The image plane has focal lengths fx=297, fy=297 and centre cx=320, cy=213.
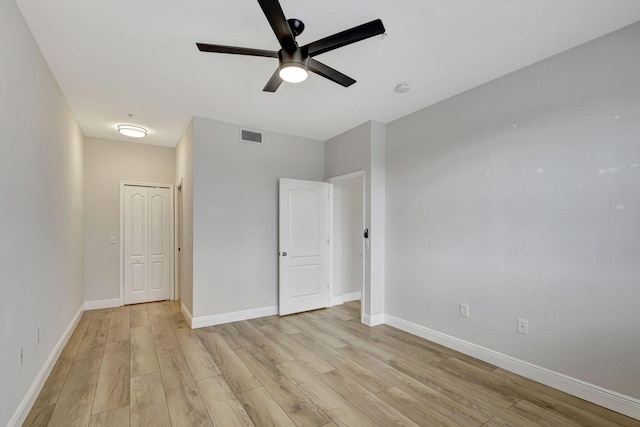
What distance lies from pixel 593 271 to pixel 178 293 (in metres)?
5.64

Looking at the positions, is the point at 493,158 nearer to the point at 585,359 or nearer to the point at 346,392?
the point at 585,359

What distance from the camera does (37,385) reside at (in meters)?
2.29

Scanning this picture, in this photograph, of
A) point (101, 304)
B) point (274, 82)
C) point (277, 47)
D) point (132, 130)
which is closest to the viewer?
point (274, 82)

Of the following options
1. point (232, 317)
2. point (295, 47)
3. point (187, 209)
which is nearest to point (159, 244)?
point (187, 209)

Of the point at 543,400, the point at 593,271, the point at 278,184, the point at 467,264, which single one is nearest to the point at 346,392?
the point at 543,400

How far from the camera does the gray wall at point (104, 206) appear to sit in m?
4.71

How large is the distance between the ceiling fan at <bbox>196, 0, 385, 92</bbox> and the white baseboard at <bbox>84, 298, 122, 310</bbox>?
4.66 meters

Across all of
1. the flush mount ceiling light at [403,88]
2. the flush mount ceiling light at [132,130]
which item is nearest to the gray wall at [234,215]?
the flush mount ceiling light at [132,130]

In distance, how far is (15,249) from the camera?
193 centimetres

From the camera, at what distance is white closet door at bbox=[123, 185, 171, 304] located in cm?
501

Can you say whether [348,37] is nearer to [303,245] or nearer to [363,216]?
[363,216]

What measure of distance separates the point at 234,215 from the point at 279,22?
116 inches

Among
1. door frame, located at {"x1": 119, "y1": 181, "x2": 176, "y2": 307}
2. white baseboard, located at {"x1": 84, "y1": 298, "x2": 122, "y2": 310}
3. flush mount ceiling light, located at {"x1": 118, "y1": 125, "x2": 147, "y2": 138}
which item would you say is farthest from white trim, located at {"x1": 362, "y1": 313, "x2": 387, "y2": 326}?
flush mount ceiling light, located at {"x1": 118, "y1": 125, "x2": 147, "y2": 138}

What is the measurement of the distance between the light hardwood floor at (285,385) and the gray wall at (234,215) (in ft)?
2.03
